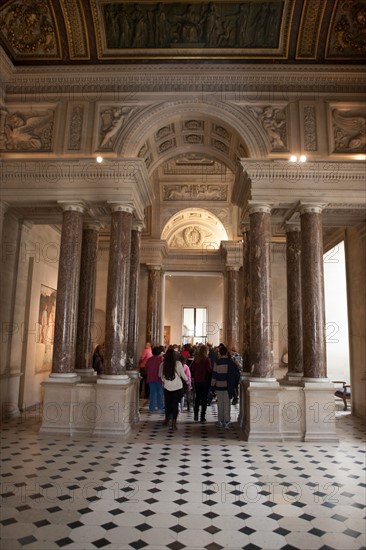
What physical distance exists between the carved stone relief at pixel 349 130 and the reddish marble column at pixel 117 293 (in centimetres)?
525

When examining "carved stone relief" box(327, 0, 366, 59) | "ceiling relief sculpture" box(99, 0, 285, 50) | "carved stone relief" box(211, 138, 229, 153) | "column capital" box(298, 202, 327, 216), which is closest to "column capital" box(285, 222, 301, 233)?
"column capital" box(298, 202, 327, 216)

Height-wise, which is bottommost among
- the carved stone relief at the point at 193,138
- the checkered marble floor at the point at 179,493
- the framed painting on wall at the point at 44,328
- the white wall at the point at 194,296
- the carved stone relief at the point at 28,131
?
the checkered marble floor at the point at 179,493

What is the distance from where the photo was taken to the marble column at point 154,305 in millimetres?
17297

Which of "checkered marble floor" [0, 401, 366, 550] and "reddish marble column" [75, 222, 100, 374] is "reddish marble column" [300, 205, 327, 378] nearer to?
"checkered marble floor" [0, 401, 366, 550]

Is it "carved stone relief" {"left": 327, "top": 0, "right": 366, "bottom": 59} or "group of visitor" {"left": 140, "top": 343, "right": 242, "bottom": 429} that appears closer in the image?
"carved stone relief" {"left": 327, "top": 0, "right": 366, "bottom": 59}

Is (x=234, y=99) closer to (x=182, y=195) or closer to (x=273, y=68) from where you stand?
(x=273, y=68)

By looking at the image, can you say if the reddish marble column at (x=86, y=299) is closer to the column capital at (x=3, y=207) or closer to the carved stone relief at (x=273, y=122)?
the column capital at (x=3, y=207)

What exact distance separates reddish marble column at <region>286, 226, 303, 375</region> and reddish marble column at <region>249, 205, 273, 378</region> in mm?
1855

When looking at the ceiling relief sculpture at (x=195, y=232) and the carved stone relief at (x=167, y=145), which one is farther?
the ceiling relief sculpture at (x=195, y=232)

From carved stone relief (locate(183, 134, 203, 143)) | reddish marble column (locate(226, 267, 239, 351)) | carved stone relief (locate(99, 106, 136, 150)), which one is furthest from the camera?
reddish marble column (locate(226, 267, 239, 351))

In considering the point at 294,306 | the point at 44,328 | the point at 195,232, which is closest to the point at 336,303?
the point at 195,232

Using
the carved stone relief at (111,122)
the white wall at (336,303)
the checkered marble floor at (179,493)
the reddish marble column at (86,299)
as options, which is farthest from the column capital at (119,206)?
the white wall at (336,303)

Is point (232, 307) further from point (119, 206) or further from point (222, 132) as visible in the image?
point (119, 206)

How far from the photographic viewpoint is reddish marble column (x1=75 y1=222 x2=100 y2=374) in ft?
36.7
